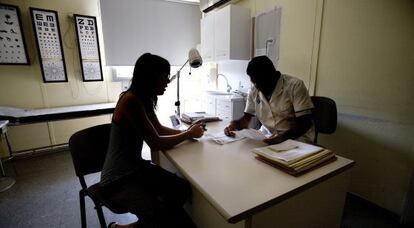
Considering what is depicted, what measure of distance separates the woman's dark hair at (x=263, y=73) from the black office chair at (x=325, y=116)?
0.47 m

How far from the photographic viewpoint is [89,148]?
4.21 ft

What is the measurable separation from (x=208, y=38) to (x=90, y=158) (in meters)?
2.71

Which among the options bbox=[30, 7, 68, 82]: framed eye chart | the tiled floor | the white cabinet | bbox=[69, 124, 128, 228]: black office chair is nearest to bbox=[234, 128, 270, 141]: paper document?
bbox=[69, 124, 128, 228]: black office chair

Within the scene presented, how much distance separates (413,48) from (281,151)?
139 cm

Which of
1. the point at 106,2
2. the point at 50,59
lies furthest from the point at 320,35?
the point at 50,59

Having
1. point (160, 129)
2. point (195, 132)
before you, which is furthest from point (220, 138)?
point (160, 129)

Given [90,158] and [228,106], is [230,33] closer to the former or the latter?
[228,106]

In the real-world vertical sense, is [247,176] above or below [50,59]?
below

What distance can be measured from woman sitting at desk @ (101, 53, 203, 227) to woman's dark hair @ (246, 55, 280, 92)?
61 centimetres

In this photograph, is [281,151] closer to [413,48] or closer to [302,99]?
[302,99]

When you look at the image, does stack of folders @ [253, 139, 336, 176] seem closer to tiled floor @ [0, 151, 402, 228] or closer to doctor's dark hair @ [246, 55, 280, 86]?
doctor's dark hair @ [246, 55, 280, 86]

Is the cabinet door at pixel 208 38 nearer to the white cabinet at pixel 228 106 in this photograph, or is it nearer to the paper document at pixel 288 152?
the white cabinet at pixel 228 106

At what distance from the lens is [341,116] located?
6.43 feet

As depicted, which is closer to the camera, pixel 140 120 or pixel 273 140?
pixel 140 120
